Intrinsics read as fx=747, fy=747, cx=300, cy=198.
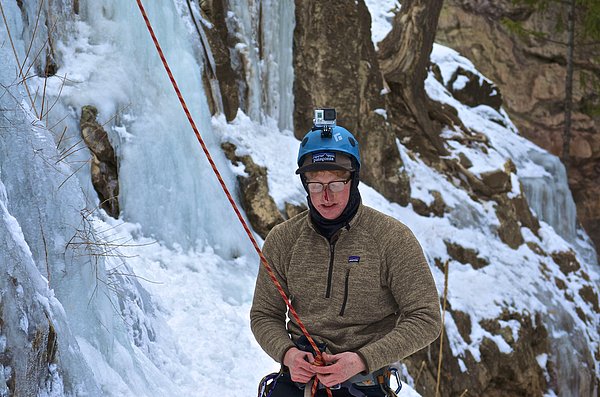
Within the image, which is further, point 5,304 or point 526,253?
point 526,253

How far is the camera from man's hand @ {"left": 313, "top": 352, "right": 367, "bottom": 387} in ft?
7.22

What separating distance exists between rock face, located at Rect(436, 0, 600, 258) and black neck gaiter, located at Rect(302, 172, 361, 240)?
18.6 meters

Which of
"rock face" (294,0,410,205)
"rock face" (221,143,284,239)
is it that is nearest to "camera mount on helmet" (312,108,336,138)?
"rock face" (221,143,284,239)

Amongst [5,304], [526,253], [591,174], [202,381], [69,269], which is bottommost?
[591,174]

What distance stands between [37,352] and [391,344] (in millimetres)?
1070

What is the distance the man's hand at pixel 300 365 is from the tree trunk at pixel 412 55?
1096 cm

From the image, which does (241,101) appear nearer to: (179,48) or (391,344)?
(179,48)

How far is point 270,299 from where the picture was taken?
252 cm

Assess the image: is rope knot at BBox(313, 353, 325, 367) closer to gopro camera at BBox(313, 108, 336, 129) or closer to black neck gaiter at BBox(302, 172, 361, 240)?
black neck gaiter at BBox(302, 172, 361, 240)

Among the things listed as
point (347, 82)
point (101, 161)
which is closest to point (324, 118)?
point (101, 161)

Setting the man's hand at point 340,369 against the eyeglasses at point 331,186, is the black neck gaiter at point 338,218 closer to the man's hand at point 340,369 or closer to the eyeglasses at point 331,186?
the eyeglasses at point 331,186

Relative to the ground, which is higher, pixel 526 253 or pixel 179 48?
pixel 179 48

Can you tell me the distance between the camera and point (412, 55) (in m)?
13.0

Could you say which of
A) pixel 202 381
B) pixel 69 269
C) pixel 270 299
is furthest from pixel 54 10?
pixel 270 299
